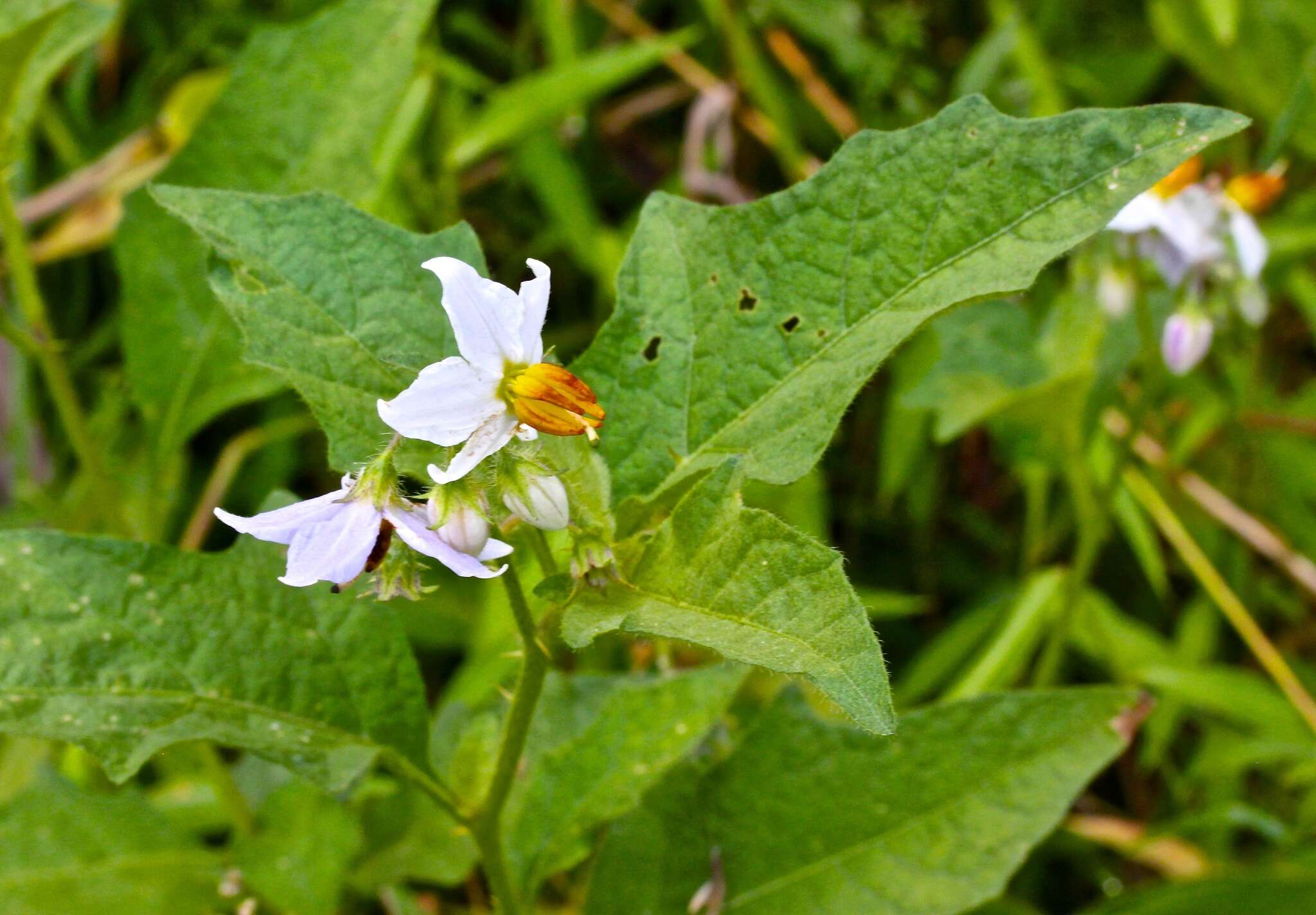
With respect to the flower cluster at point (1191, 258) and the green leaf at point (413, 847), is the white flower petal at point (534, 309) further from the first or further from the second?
the flower cluster at point (1191, 258)

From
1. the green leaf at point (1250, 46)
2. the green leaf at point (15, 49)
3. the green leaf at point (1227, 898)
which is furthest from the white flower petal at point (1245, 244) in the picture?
the green leaf at point (15, 49)

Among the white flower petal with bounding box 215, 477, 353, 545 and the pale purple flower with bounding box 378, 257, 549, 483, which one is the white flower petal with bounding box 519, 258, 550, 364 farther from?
the white flower petal with bounding box 215, 477, 353, 545

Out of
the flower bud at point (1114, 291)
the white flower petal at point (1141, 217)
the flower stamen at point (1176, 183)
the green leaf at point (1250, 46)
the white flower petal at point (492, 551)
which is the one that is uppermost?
the green leaf at point (1250, 46)

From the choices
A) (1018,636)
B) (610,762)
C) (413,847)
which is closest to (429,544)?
(610,762)

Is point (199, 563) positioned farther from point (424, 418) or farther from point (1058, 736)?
point (1058, 736)

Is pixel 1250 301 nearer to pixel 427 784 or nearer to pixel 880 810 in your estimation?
pixel 880 810

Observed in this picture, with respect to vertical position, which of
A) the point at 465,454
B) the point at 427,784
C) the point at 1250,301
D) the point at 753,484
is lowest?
the point at 427,784
